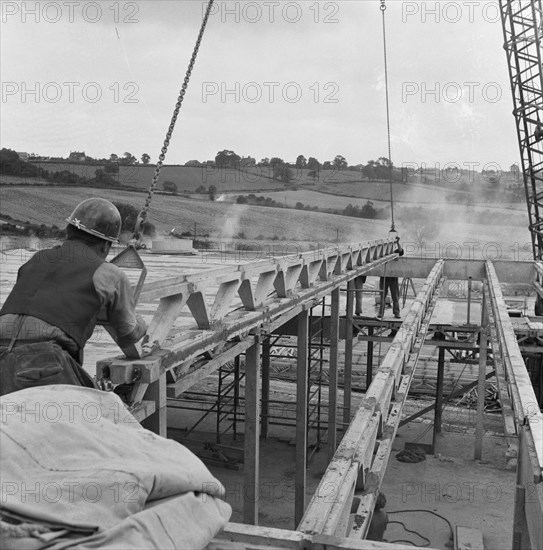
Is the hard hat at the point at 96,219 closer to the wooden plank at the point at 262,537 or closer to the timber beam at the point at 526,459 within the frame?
the wooden plank at the point at 262,537

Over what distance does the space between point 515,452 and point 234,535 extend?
2490 mm

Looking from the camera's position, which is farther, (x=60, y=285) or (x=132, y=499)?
(x=60, y=285)

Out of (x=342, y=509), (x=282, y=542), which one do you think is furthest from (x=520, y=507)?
(x=282, y=542)

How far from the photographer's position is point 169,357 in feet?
15.4

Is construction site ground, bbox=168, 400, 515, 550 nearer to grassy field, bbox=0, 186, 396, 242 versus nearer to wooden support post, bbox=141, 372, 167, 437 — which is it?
wooden support post, bbox=141, 372, 167, 437

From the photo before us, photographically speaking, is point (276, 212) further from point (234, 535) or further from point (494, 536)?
point (234, 535)

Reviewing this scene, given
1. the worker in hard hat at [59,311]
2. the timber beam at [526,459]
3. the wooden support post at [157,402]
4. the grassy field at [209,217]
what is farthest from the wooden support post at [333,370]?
the grassy field at [209,217]

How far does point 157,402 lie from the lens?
4730mm

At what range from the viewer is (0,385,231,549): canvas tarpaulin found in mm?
2195

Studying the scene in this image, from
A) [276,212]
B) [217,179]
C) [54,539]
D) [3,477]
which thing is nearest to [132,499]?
[54,539]

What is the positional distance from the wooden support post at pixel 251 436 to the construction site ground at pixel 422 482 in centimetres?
333

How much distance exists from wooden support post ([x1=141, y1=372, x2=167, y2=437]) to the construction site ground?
5.90 metres

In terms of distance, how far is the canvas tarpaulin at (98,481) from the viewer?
220 centimetres

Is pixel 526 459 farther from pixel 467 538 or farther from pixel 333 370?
pixel 333 370
